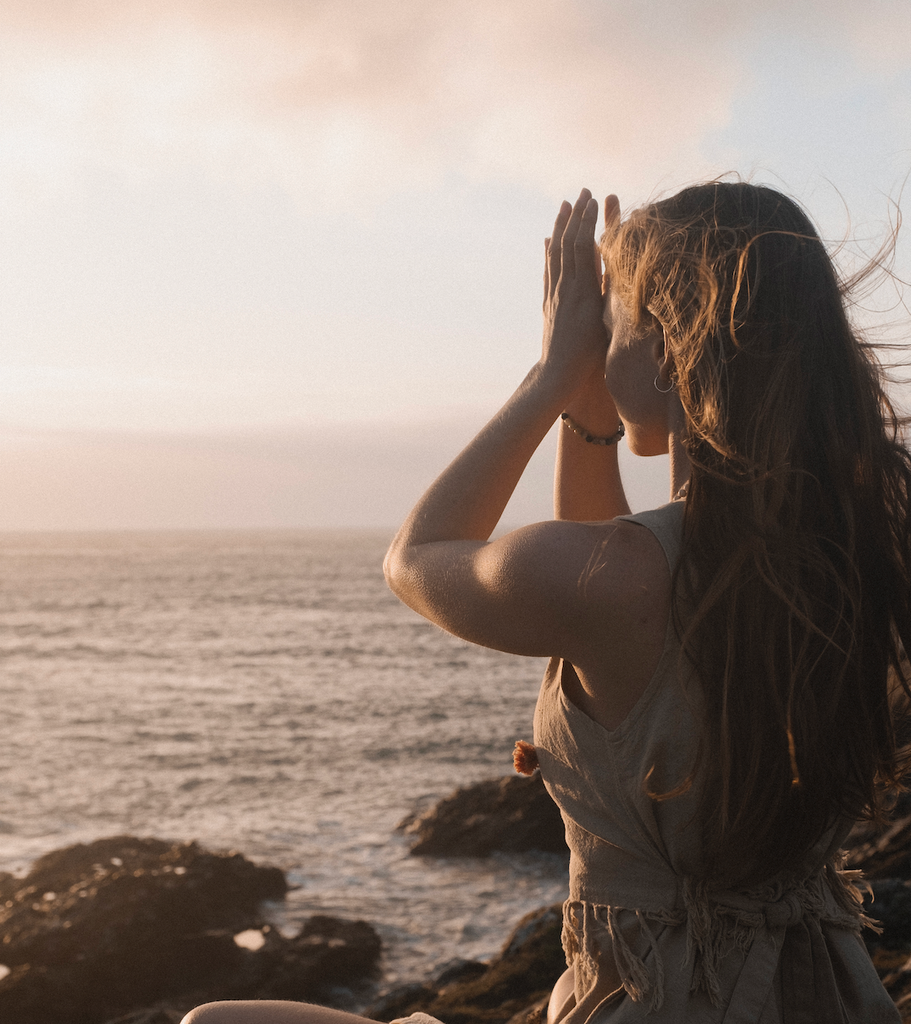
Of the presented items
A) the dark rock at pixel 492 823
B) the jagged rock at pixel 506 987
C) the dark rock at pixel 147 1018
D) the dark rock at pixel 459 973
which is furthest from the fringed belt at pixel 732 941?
the dark rock at pixel 492 823

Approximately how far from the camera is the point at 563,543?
1443 mm

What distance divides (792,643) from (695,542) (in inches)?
8.6

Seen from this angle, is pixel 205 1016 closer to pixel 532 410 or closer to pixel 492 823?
pixel 532 410

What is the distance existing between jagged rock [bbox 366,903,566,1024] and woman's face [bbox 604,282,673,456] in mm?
3952

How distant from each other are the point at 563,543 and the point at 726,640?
0.30 m

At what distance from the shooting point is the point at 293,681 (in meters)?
27.5

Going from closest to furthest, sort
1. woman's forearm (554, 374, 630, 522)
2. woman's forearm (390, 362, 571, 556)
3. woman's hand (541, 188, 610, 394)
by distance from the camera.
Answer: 1. woman's forearm (390, 362, 571, 556)
2. woman's hand (541, 188, 610, 394)
3. woman's forearm (554, 374, 630, 522)

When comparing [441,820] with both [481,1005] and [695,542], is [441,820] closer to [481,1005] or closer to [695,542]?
[481,1005]

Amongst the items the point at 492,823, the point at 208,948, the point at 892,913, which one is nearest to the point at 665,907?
the point at 892,913

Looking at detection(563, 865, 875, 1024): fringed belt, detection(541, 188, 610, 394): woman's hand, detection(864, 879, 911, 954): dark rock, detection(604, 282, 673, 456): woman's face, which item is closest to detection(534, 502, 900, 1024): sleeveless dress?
detection(563, 865, 875, 1024): fringed belt

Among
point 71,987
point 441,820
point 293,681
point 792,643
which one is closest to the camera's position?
point 792,643

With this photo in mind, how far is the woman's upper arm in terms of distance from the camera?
1.43m

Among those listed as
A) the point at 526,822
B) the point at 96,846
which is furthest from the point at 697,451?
the point at 526,822

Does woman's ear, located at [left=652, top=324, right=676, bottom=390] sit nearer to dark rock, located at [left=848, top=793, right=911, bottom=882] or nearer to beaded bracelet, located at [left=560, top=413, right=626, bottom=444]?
beaded bracelet, located at [left=560, top=413, right=626, bottom=444]
